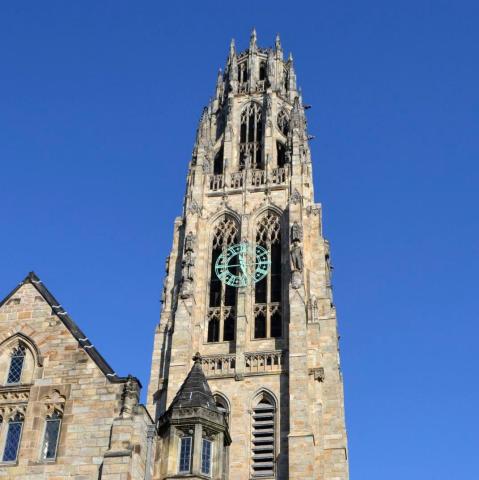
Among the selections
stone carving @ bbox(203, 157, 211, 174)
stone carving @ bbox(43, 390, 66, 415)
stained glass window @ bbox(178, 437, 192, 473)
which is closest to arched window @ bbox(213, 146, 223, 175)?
stone carving @ bbox(203, 157, 211, 174)

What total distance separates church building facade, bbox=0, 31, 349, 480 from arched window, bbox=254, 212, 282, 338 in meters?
0.06

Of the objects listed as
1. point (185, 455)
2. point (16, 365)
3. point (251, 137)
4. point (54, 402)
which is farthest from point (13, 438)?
point (251, 137)

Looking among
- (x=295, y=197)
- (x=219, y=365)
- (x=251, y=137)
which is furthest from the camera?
(x=251, y=137)

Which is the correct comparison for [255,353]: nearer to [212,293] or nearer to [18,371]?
[212,293]

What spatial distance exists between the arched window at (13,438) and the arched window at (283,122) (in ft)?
113

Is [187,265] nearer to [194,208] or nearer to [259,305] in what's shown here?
[259,305]

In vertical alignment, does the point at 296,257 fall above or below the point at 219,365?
above

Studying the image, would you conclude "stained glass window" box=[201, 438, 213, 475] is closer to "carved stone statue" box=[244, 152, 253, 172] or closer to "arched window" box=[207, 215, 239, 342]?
"arched window" box=[207, 215, 239, 342]

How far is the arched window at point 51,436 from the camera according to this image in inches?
733

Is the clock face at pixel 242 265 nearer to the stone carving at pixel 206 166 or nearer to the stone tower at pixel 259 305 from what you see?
the stone tower at pixel 259 305

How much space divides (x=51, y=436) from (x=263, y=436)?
19119 millimetres

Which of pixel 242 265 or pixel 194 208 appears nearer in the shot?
pixel 242 265

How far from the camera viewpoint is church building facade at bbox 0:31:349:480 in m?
18.9

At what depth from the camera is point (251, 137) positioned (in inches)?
2041
